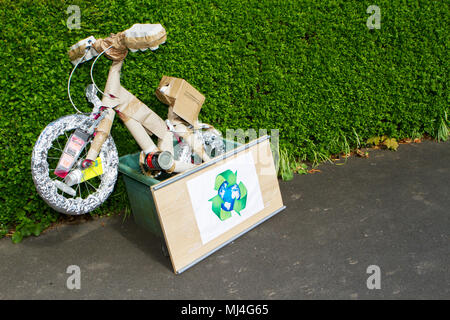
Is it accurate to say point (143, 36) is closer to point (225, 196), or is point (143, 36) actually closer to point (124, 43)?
point (124, 43)

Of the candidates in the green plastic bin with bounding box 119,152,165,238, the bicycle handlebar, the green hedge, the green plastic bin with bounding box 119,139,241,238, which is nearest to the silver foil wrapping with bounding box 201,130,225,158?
the green plastic bin with bounding box 119,139,241,238

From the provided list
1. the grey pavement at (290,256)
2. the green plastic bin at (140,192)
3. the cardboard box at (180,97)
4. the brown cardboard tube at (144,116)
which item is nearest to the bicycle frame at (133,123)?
the brown cardboard tube at (144,116)

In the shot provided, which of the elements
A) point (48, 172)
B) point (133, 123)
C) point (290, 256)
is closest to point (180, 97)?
point (133, 123)

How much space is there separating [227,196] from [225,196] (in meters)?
0.03

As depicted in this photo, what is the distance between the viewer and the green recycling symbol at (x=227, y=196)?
3652 mm

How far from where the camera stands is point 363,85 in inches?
213

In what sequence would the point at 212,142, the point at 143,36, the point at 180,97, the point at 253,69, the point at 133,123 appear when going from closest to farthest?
the point at 143,36 < the point at 133,123 < the point at 180,97 < the point at 212,142 < the point at 253,69

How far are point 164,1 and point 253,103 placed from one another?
1.62m

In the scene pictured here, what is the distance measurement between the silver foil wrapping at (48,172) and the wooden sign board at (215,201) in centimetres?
67

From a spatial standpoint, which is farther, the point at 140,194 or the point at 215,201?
the point at 140,194

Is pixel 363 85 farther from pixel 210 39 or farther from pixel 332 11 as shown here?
pixel 210 39

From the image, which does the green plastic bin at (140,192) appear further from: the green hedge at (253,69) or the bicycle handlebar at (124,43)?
the bicycle handlebar at (124,43)

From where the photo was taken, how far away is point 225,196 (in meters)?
3.71

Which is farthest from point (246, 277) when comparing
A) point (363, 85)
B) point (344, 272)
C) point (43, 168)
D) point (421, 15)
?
point (421, 15)
